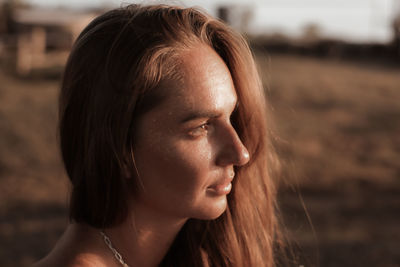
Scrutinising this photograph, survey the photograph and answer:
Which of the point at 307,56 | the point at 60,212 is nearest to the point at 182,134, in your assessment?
the point at 60,212

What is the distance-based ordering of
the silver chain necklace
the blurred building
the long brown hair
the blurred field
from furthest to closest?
the blurred building, the blurred field, the silver chain necklace, the long brown hair

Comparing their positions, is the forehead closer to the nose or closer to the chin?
the nose

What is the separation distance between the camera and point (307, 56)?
653 inches

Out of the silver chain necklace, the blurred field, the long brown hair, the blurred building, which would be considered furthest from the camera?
the blurred building

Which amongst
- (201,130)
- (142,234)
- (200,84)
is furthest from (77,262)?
(200,84)

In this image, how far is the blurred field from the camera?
17.9ft

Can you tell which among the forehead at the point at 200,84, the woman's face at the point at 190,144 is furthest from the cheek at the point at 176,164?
the forehead at the point at 200,84

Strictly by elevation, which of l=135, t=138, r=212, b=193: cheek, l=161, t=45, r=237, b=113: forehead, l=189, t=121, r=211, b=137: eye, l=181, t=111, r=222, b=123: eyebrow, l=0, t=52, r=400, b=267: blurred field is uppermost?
l=161, t=45, r=237, b=113: forehead

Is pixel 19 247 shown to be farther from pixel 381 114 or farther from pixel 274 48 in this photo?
pixel 274 48

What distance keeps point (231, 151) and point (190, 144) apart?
0.13 meters

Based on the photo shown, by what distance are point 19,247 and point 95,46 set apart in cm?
418

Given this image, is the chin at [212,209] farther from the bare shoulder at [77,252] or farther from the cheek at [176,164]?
the bare shoulder at [77,252]

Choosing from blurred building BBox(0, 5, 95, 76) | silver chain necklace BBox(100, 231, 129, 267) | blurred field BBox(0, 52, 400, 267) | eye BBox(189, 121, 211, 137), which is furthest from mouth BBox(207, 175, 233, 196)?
blurred building BBox(0, 5, 95, 76)

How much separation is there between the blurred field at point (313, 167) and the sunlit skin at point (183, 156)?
2.06 feet
